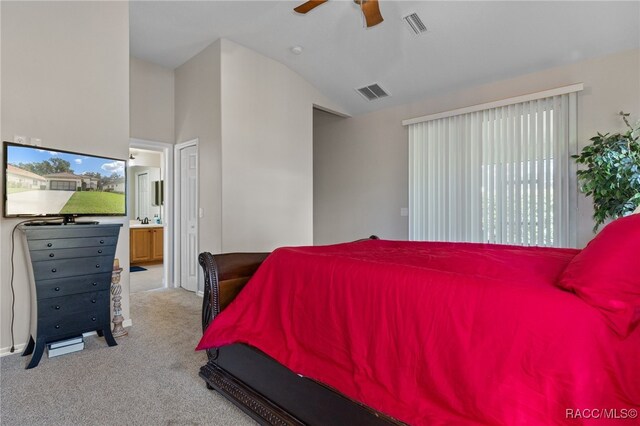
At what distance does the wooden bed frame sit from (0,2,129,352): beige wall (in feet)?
5.75

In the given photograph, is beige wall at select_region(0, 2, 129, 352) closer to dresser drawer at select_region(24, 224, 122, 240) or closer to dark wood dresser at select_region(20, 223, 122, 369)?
dark wood dresser at select_region(20, 223, 122, 369)

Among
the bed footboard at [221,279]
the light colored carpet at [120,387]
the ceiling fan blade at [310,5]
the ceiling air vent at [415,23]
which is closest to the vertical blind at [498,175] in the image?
the ceiling air vent at [415,23]

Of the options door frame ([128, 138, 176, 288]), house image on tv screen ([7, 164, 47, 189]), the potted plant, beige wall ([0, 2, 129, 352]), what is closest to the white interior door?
door frame ([128, 138, 176, 288])

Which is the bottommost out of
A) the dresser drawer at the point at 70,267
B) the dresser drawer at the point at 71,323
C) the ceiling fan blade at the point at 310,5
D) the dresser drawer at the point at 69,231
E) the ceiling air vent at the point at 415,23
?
the dresser drawer at the point at 71,323

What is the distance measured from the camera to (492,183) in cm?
418

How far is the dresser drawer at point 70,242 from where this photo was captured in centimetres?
236

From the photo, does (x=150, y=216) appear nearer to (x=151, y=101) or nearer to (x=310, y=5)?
(x=151, y=101)

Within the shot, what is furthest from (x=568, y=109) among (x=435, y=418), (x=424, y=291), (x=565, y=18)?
(x=435, y=418)

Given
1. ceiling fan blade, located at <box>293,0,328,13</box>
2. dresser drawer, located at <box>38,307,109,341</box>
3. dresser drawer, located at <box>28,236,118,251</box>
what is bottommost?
dresser drawer, located at <box>38,307,109,341</box>

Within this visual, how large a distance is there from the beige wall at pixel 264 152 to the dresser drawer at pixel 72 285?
1.42 metres

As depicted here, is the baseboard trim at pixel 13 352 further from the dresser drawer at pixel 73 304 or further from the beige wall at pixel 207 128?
the beige wall at pixel 207 128

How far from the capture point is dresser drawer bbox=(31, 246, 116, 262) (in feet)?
7.77

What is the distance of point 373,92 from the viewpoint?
4918mm

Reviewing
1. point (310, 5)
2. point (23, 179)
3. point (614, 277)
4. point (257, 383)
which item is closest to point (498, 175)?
point (310, 5)
